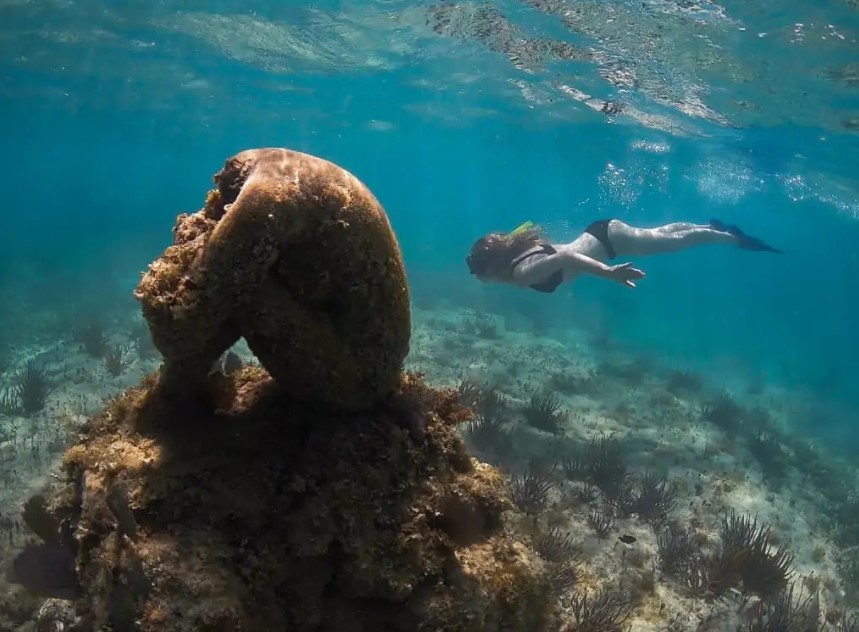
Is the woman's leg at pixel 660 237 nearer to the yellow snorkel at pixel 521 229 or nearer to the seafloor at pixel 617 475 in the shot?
the yellow snorkel at pixel 521 229

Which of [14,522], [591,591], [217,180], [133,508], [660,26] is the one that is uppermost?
[660,26]

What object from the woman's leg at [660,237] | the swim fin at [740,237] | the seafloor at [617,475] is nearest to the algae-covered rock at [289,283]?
the seafloor at [617,475]

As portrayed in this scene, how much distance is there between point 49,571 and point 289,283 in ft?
8.58

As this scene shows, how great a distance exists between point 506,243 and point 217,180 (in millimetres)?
7962

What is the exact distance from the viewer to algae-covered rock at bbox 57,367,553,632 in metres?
2.86

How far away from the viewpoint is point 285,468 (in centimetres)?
352

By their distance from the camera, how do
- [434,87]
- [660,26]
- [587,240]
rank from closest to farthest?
[587,240]
[660,26]
[434,87]

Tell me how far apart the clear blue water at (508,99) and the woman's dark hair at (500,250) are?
30.2 ft

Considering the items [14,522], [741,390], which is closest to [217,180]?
[14,522]

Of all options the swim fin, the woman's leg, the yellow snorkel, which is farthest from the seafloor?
the swim fin

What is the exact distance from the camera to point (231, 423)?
3.70 meters

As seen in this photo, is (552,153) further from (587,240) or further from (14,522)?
(14,522)

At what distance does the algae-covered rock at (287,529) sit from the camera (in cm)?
286

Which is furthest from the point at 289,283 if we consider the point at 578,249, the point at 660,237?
the point at 660,237
